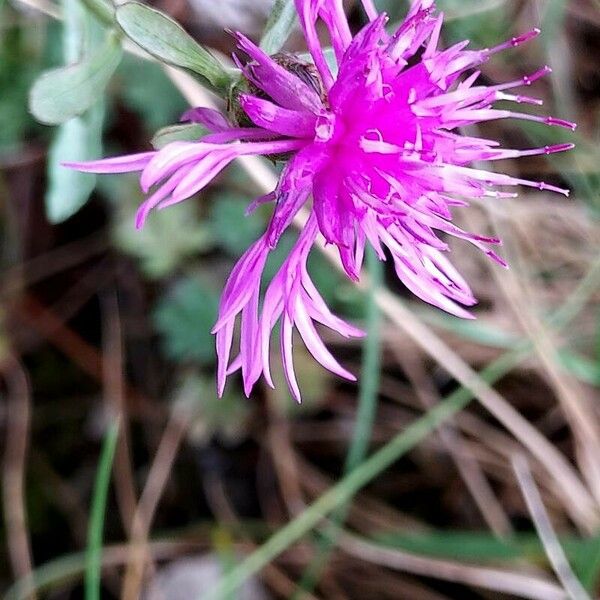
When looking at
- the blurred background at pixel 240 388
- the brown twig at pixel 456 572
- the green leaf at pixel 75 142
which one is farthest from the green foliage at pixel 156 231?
the brown twig at pixel 456 572

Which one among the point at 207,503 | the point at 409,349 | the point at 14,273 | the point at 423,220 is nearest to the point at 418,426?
the point at 409,349

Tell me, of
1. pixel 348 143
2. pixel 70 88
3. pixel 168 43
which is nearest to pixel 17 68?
pixel 70 88

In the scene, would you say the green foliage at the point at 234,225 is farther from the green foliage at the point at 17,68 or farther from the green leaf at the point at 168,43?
the green leaf at the point at 168,43

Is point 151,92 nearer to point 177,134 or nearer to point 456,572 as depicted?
point 177,134

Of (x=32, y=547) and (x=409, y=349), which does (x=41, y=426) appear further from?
(x=409, y=349)

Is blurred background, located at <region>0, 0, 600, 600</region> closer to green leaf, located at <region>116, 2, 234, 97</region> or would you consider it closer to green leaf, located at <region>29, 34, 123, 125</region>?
green leaf, located at <region>29, 34, 123, 125</region>
